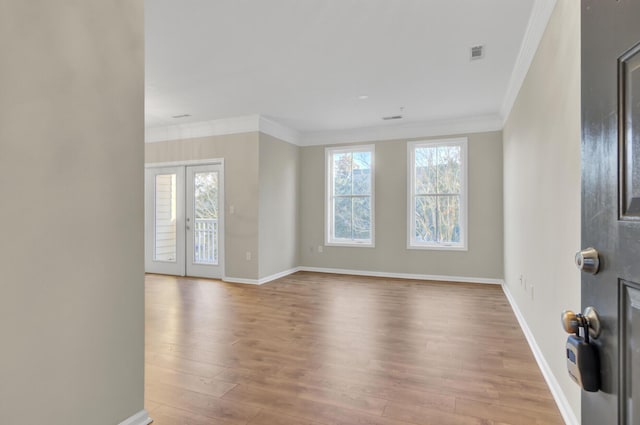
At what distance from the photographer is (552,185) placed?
2.24 m

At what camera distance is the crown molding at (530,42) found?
2438 mm

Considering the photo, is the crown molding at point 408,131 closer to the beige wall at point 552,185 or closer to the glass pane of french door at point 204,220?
the glass pane of french door at point 204,220

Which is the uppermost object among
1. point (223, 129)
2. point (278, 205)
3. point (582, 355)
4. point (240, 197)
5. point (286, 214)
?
point (223, 129)

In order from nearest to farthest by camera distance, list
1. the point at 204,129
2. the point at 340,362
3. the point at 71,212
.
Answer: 1. the point at 71,212
2. the point at 340,362
3. the point at 204,129

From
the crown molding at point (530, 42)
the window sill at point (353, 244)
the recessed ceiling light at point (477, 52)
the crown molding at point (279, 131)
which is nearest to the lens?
the crown molding at point (530, 42)

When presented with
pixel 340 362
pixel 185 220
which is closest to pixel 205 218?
pixel 185 220

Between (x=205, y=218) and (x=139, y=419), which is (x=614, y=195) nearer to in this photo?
(x=139, y=419)

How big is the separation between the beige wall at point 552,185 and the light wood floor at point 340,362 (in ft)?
1.23

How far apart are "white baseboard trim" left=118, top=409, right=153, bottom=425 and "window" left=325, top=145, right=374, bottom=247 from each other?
4.85 meters

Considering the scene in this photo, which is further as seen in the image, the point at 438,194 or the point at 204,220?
the point at 204,220

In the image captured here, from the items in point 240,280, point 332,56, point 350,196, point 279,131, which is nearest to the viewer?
point 332,56

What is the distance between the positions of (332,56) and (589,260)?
315cm

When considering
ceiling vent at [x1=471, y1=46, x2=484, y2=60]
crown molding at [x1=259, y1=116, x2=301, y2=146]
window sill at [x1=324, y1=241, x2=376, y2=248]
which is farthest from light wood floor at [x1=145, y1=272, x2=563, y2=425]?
crown molding at [x1=259, y1=116, x2=301, y2=146]

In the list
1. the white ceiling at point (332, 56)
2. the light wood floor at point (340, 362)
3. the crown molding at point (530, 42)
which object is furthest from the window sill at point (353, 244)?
the crown molding at point (530, 42)
